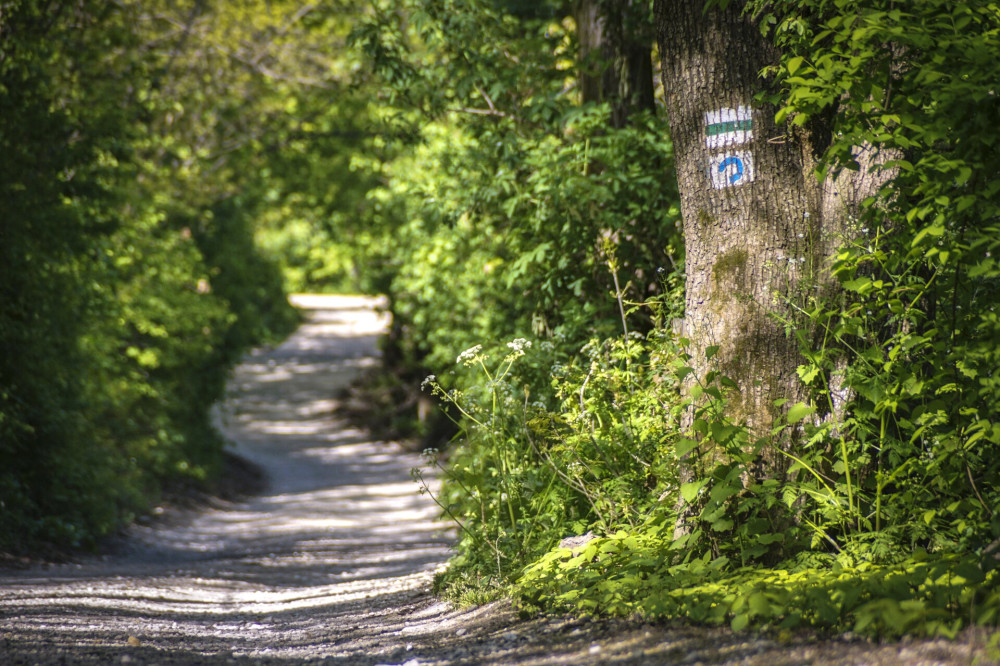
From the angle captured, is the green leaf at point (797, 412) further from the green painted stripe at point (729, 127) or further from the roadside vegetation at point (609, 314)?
the green painted stripe at point (729, 127)

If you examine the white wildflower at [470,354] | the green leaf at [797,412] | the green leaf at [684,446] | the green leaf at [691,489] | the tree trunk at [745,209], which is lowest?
the green leaf at [691,489]

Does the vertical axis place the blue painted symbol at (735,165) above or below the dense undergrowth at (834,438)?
above

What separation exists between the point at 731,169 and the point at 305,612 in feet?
13.8

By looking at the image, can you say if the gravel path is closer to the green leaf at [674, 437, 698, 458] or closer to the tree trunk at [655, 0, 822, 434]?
the green leaf at [674, 437, 698, 458]

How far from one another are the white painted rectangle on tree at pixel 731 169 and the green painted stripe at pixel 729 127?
0.38 feet

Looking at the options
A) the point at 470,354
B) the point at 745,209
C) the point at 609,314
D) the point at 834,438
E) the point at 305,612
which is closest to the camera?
the point at 834,438

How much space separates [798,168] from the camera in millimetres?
4738

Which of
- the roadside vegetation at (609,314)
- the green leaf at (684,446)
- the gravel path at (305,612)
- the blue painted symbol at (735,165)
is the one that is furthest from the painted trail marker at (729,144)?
the gravel path at (305,612)

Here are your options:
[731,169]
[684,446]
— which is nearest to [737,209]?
[731,169]

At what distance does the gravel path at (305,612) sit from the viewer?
3730mm

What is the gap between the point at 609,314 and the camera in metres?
7.93

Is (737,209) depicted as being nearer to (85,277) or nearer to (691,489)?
(691,489)

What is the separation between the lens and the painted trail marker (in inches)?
188

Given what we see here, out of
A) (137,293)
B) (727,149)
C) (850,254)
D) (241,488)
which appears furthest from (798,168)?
(241,488)
